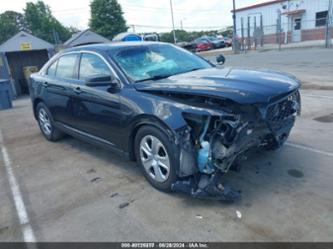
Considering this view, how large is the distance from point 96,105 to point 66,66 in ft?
4.42

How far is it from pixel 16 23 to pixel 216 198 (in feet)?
294

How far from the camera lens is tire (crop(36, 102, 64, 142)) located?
18.5 ft

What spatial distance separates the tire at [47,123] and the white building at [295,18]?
76.0 ft

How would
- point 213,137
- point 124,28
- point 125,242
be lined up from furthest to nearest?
point 124,28 → point 213,137 → point 125,242

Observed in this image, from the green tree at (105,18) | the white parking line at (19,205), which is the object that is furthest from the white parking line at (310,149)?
the green tree at (105,18)

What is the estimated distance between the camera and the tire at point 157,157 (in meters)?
3.21

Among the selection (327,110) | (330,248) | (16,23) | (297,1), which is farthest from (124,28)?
(330,248)

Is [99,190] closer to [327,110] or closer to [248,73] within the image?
[248,73]

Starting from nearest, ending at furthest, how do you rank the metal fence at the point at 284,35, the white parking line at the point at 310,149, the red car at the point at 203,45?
the white parking line at the point at 310,149 → the metal fence at the point at 284,35 → the red car at the point at 203,45

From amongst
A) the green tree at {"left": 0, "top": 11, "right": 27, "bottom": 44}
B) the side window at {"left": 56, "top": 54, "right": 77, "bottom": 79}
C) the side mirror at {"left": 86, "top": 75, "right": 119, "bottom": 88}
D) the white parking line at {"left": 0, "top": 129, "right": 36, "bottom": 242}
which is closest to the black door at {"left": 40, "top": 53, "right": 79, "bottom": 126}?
the side window at {"left": 56, "top": 54, "right": 77, "bottom": 79}

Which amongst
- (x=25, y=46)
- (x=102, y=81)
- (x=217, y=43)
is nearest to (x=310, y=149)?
(x=102, y=81)

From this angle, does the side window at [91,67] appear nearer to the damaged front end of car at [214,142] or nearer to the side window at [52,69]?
the side window at [52,69]

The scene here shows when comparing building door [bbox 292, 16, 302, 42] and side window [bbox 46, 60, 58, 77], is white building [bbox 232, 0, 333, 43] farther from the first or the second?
side window [bbox 46, 60, 58, 77]

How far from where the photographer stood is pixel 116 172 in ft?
13.8
